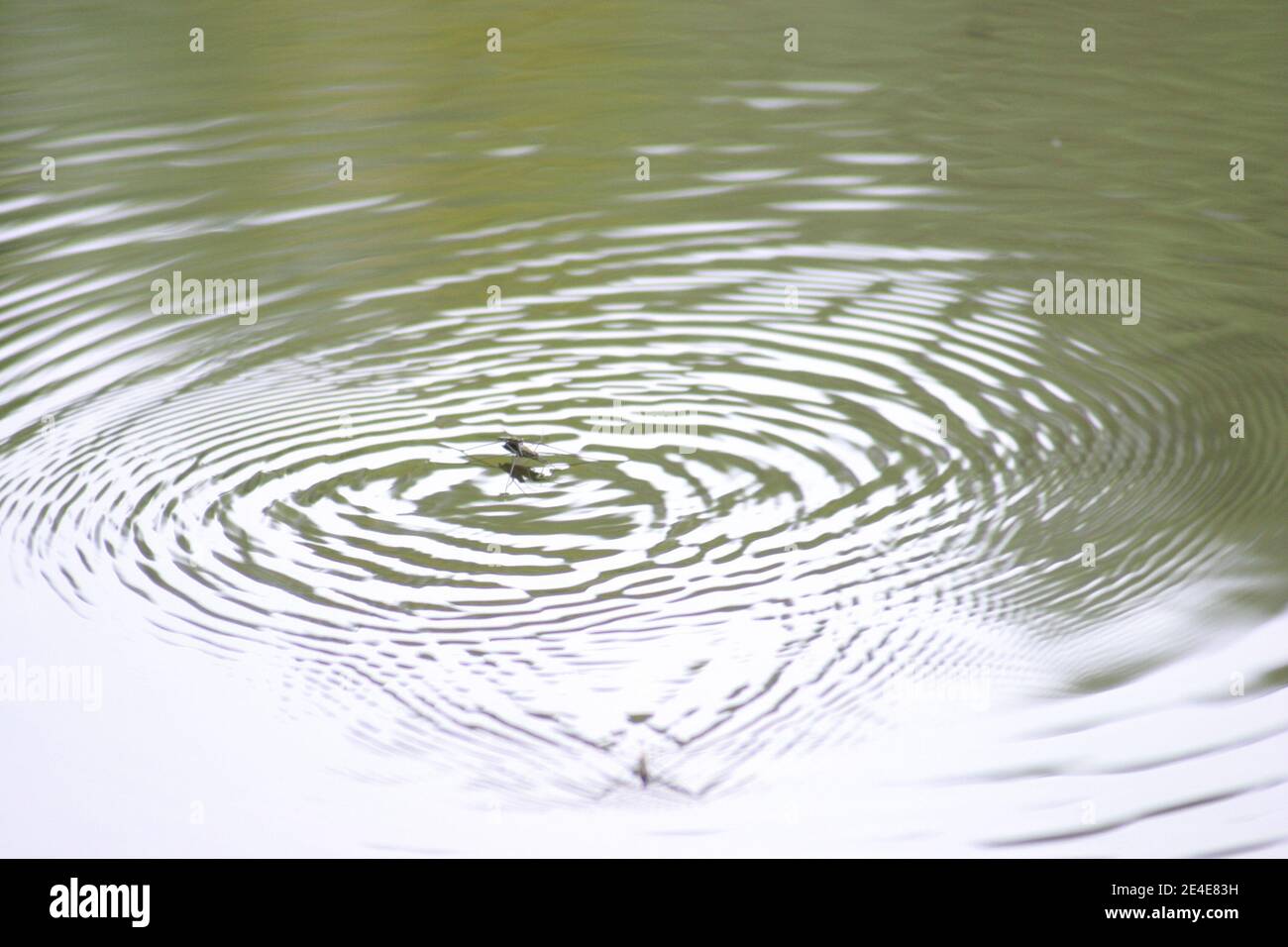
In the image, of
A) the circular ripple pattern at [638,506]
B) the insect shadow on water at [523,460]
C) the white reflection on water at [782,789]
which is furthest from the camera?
the insect shadow on water at [523,460]

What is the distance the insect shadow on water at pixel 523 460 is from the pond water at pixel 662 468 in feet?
0.04

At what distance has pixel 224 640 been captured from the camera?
5.59 feet

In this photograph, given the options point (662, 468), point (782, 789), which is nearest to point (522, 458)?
point (662, 468)

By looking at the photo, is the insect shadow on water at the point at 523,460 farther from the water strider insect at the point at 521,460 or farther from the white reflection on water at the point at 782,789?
the white reflection on water at the point at 782,789

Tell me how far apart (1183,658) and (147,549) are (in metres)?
1.28

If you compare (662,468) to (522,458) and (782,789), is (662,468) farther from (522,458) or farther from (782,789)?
(782,789)

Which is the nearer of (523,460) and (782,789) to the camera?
(782,789)

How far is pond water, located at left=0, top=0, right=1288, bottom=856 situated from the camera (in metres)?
1.47

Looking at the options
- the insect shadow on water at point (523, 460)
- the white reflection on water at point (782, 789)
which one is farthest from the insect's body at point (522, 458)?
the white reflection on water at point (782, 789)

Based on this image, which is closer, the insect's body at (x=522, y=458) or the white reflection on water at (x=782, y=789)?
the white reflection on water at (x=782, y=789)

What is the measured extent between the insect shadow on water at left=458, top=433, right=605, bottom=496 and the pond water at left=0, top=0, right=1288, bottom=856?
0.04 feet

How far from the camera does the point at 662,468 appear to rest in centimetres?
204

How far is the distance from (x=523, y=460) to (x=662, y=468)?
200 millimetres

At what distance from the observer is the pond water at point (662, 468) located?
1.47 metres
